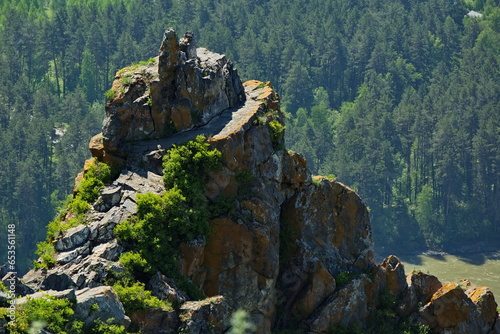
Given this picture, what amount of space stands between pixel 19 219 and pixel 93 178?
375ft

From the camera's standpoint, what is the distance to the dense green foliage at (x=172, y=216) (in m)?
44.2

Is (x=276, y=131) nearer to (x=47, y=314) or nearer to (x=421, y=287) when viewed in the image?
(x=421, y=287)

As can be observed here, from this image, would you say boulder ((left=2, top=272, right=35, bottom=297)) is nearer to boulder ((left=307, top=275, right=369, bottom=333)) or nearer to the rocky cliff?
the rocky cliff

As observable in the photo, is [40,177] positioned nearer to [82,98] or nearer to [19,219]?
[19,219]

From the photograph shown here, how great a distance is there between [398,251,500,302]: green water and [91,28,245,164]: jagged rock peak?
279 feet

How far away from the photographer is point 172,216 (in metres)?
46.0

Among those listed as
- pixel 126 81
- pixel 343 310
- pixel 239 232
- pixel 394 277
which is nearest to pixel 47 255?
pixel 239 232

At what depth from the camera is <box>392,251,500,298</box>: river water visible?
5381 inches

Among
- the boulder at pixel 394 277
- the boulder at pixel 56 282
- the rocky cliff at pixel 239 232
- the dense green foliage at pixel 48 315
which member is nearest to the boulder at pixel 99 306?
the dense green foliage at pixel 48 315

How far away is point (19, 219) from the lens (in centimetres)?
15900

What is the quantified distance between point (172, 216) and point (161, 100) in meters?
6.19

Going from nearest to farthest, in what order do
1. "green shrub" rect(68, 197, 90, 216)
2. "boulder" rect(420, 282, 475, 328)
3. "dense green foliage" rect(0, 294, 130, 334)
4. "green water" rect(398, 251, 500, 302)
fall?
"dense green foliage" rect(0, 294, 130, 334), "green shrub" rect(68, 197, 90, 216), "boulder" rect(420, 282, 475, 328), "green water" rect(398, 251, 500, 302)

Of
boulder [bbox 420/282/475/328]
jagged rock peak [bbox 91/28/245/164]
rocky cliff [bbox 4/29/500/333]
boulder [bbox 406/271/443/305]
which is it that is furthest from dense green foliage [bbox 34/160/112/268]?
boulder [bbox 420/282/475/328]

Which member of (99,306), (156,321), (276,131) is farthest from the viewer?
(276,131)
